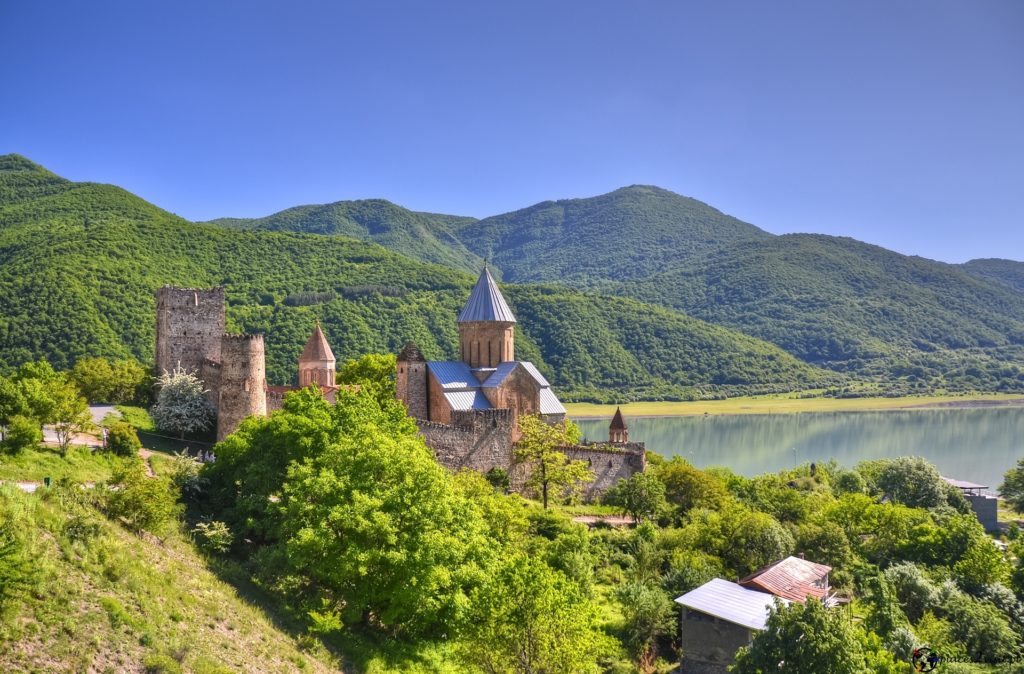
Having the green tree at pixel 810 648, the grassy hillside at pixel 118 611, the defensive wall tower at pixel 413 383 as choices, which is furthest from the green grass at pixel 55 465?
the green tree at pixel 810 648

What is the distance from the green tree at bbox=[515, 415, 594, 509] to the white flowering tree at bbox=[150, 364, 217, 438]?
8.96 meters

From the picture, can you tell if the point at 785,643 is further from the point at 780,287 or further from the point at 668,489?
the point at 780,287

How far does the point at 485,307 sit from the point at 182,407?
35.2 ft

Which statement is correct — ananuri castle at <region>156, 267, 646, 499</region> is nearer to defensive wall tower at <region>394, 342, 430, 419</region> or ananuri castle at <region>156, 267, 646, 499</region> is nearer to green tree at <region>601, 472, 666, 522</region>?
defensive wall tower at <region>394, 342, 430, 419</region>

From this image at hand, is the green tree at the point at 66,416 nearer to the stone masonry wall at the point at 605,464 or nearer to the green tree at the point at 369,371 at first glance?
the green tree at the point at 369,371

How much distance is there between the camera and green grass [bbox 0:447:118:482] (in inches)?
594

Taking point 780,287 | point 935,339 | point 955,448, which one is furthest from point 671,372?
point 935,339

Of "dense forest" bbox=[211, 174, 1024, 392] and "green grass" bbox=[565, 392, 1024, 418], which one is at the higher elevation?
"dense forest" bbox=[211, 174, 1024, 392]

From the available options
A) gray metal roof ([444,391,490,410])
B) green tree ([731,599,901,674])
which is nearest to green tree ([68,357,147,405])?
gray metal roof ([444,391,490,410])

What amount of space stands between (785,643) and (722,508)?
1191 centimetres

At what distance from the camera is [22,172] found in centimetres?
8006

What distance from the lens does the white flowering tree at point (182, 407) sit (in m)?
23.3

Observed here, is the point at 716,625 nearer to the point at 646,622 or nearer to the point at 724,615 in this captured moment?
the point at 724,615

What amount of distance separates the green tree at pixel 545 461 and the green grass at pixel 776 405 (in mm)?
43139
